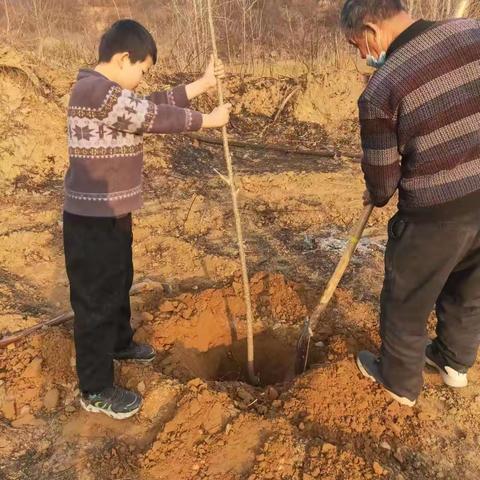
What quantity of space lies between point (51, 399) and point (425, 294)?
2.07 metres

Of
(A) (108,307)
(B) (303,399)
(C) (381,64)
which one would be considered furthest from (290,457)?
(C) (381,64)

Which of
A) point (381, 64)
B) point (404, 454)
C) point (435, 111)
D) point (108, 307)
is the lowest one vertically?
point (404, 454)

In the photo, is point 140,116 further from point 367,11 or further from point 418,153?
point 418,153

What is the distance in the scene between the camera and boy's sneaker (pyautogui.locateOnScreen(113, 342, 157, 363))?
294cm

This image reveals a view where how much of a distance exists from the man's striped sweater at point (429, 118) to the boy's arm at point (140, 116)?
0.77 meters

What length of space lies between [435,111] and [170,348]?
2129mm

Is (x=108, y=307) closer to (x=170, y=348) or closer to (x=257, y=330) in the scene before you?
(x=170, y=348)

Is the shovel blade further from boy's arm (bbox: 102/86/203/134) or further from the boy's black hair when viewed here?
the boy's black hair

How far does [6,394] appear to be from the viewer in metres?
2.75

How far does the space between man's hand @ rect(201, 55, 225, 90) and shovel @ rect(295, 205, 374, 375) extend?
1.03 metres

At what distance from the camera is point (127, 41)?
6.78 ft

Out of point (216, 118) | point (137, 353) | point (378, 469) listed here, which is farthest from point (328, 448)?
point (216, 118)

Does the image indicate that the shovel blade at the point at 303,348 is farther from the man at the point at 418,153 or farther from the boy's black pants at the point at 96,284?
the boy's black pants at the point at 96,284

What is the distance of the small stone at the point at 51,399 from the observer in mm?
2697
